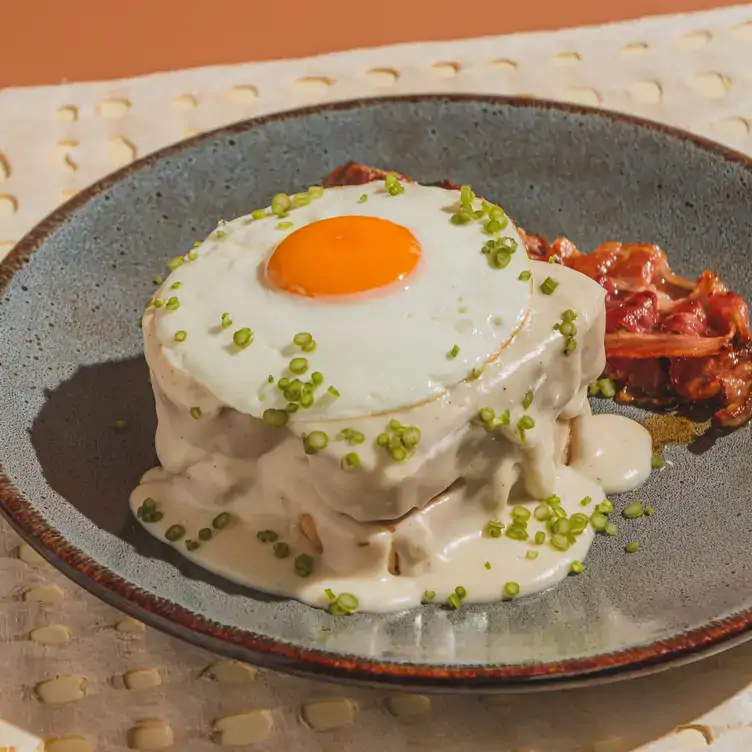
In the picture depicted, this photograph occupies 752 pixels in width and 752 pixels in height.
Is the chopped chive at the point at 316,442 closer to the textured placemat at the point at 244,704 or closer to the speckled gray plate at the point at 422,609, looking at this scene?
the speckled gray plate at the point at 422,609

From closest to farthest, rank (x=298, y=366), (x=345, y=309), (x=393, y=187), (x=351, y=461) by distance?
1. (x=351, y=461)
2. (x=298, y=366)
3. (x=345, y=309)
4. (x=393, y=187)

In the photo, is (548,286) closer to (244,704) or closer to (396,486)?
(396,486)

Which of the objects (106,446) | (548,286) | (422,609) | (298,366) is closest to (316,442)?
(298,366)

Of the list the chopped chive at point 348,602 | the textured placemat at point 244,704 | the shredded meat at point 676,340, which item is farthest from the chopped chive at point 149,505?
the shredded meat at point 676,340

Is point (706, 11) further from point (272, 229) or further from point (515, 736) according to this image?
point (515, 736)

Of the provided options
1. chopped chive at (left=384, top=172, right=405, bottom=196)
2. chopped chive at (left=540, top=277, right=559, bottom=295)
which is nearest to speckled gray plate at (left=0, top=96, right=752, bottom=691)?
chopped chive at (left=540, top=277, right=559, bottom=295)

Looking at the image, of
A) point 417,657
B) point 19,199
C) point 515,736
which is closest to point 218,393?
point 417,657
